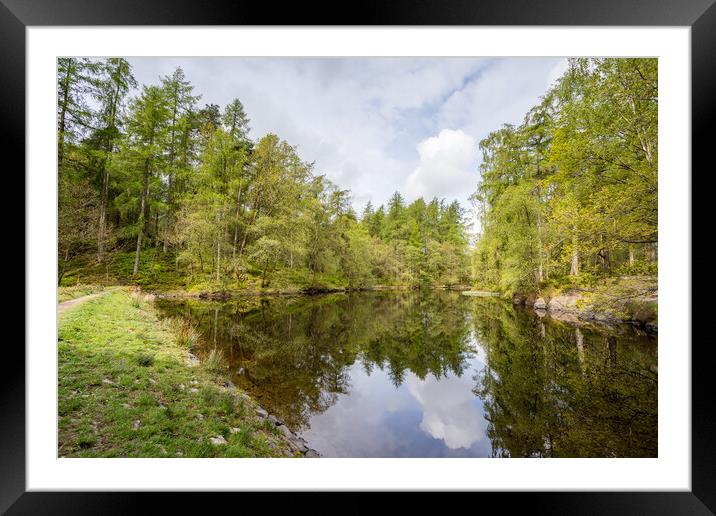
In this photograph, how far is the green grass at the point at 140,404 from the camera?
1.82 metres

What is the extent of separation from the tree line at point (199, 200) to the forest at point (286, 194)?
41 millimetres

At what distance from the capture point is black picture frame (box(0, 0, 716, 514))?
1460mm

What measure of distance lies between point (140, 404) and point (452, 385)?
3.84 metres

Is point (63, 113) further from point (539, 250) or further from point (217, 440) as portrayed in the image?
point (539, 250)

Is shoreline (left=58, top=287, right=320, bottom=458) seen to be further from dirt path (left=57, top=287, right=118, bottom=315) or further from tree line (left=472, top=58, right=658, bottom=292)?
tree line (left=472, top=58, right=658, bottom=292)

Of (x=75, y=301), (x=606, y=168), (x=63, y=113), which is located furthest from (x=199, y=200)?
(x=606, y=168)

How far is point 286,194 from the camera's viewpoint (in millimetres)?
9938

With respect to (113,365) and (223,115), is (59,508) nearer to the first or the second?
(113,365)

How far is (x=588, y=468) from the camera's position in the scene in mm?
1739

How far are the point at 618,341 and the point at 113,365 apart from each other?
7976mm

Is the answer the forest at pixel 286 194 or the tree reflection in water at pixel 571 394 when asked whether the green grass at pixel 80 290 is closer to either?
the forest at pixel 286 194

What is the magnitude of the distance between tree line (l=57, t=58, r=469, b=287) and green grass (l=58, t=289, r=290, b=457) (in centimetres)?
108
